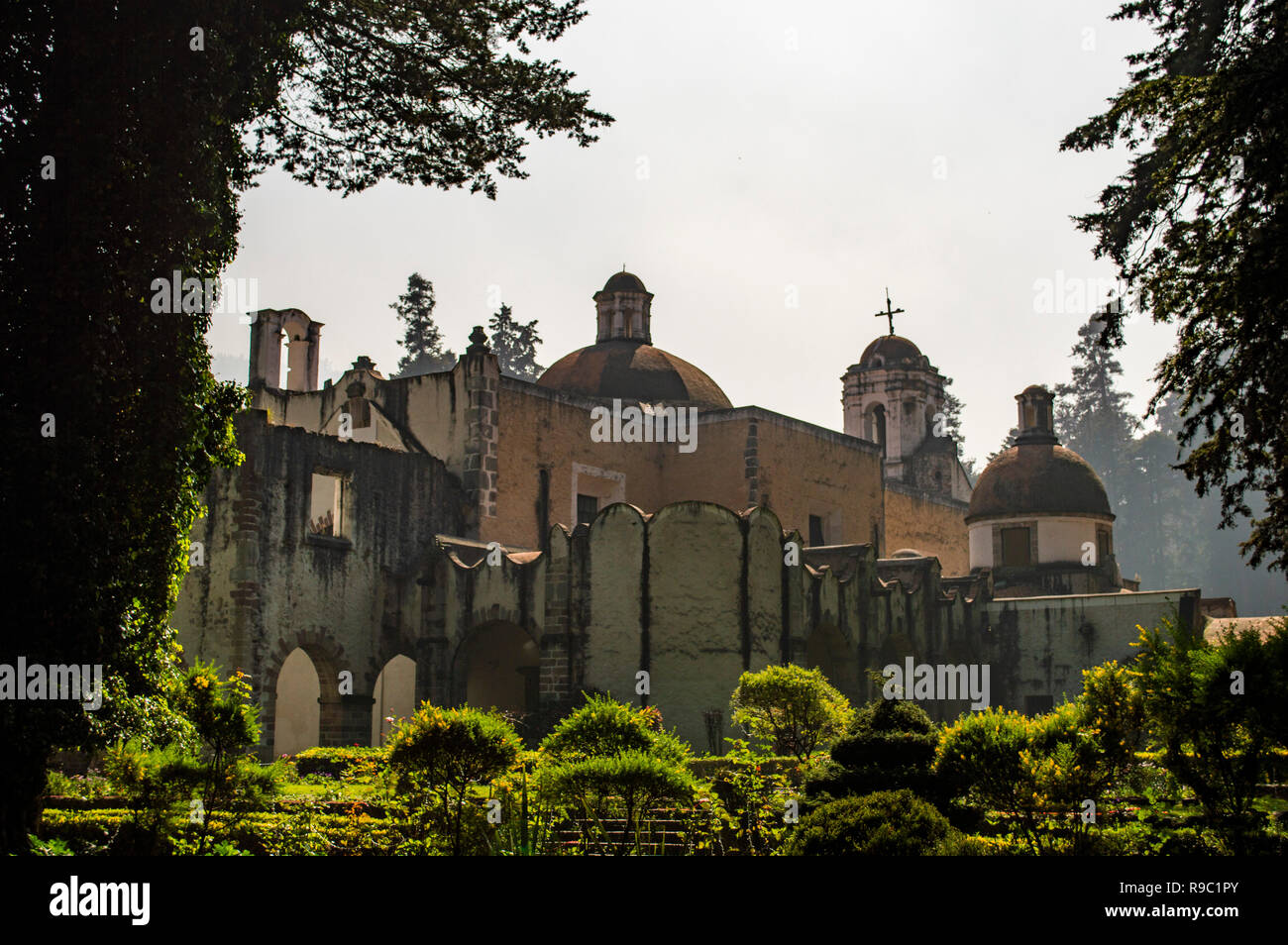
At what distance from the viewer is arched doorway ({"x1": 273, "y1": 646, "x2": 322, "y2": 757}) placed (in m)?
27.9

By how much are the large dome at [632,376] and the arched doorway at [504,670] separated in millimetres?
9207

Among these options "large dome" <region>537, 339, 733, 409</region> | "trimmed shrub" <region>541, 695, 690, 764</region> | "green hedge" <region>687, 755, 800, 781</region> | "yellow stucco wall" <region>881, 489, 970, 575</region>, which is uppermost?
"large dome" <region>537, 339, 733, 409</region>

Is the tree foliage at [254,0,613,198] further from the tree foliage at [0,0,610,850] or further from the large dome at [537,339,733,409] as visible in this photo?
the large dome at [537,339,733,409]

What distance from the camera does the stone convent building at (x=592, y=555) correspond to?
2300 cm

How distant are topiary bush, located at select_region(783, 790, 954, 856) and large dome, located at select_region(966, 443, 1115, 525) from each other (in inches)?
1070

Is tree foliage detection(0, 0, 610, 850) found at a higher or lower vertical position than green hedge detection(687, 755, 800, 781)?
higher

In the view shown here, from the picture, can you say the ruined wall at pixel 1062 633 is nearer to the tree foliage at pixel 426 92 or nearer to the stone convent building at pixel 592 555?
the stone convent building at pixel 592 555

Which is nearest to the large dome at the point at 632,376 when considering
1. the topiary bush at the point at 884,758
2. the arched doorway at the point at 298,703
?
the arched doorway at the point at 298,703

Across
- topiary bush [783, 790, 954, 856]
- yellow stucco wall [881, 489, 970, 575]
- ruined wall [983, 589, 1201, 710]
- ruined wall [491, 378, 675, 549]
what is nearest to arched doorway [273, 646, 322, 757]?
ruined wall [491, 378, 675, 549]

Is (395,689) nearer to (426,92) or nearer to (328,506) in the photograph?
(328,506)

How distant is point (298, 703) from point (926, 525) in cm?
2295
